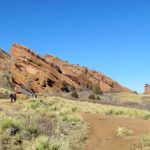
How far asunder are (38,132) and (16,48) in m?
79.0

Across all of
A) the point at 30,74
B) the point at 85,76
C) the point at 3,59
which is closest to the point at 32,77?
the point at 30,74

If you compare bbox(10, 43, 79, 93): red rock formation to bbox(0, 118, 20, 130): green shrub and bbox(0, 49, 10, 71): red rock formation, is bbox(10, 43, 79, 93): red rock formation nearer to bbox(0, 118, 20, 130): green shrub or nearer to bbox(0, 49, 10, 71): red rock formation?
bbox(0, 49, 10, 71): red rock formation

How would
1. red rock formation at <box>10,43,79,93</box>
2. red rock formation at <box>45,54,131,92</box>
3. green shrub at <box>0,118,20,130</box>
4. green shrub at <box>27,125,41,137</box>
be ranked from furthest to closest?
red rock formation at <box>45,54,131,92</box>, red rock formation at <box>10,43,79,93</box>, green shrub at <box>27,125,41,137</box>, green shrub at <box>0,118,20,130</box>

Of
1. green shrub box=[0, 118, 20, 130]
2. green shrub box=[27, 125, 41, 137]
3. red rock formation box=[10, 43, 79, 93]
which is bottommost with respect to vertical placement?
green shrub box=[27, 125, 41, 137]

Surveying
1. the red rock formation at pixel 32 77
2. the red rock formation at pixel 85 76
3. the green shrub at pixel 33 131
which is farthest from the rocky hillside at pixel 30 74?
the green shrub at pixel 33 131

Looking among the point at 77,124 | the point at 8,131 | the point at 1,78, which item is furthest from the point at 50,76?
the point at 8,131

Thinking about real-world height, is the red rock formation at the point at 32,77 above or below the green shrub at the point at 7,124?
above

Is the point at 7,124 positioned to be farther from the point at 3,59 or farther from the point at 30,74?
the point at 3,59

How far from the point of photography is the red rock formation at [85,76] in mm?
99188

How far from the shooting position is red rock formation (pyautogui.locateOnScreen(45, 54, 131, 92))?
99188 millimetres

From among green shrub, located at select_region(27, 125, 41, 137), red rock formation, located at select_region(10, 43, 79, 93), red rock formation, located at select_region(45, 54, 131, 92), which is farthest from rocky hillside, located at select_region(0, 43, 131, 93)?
green shrub, located at select_region(27, 125, 41, 137)

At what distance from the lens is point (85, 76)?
4038 inches

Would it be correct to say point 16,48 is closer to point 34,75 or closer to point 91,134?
point 34,75

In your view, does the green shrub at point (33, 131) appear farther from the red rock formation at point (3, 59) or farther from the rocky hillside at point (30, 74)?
the red rock formation at point (3, 59)
